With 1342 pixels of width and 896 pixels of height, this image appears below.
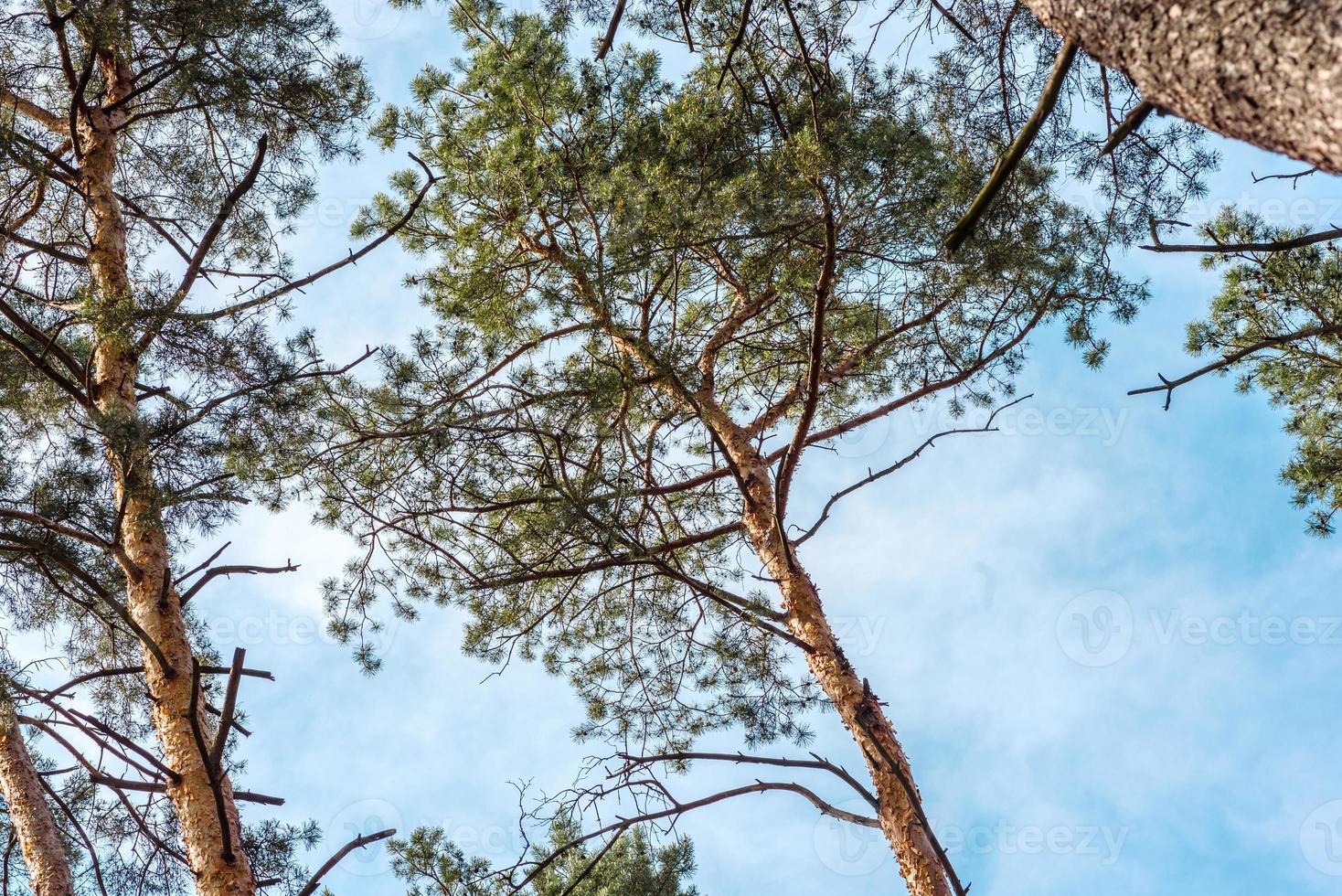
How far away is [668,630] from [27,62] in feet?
16.7

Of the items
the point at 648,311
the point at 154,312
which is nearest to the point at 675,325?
the point at 648,311

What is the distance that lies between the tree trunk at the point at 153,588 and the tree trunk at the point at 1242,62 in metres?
3.08

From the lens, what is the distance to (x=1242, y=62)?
1.53 m

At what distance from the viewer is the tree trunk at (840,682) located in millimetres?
4172

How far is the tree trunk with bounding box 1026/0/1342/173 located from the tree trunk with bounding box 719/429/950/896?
2.29 meters

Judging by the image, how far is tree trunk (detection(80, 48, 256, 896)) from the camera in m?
3.41

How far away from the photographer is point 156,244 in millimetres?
6199

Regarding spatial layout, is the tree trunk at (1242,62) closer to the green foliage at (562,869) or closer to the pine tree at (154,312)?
the pine tree at (154,312)

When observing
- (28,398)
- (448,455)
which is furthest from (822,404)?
(28,398)

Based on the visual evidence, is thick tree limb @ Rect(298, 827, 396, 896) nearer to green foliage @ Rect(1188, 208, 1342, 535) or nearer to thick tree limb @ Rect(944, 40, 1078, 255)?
thick tree limb @ Rect(944, 40, 1078, 255)

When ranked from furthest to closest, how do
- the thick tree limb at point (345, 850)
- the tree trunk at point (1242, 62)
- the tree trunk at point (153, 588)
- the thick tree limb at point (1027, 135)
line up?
1. the tree trunk at point (153, 588)
2. the thick tree limb at point (345, 850)
3. the thick tree limb at point (1027, 135)
4. the tree trunk at point (1242, 62)

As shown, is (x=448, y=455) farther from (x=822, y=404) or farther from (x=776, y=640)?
(x=822, y=404)

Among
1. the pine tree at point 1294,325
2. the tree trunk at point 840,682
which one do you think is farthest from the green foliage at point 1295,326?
the tree trunk at point 840,682

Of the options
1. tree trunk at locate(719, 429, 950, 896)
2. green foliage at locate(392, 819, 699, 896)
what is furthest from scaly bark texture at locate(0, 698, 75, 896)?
tree trunk at locate(719, 429, 950, 896)
